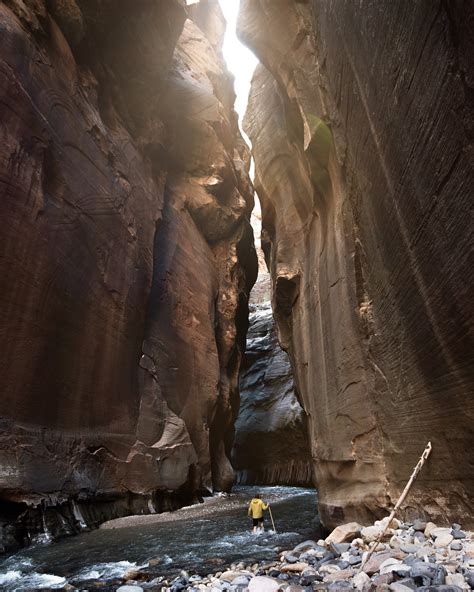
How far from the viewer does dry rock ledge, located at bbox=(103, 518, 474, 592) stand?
3.43 meters

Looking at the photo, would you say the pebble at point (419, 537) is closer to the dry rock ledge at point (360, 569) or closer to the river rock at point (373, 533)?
the dry rock ledge at point (360, 569)

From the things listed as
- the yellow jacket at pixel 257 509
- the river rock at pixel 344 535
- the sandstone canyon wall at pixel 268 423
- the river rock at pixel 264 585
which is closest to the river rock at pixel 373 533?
the river rock at pixel 344 535

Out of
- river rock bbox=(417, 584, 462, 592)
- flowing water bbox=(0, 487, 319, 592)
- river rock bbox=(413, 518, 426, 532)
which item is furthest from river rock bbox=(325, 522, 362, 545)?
river rock bbox=(417, 584, 462, 592)

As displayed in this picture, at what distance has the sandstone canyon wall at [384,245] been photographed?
173 inches

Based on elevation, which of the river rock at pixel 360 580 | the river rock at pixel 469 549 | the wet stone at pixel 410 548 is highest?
the river rock at pixel 469 549

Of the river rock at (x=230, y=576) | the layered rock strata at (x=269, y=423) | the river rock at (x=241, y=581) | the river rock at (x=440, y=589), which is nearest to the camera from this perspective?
the river rock at (x=440, y=589)

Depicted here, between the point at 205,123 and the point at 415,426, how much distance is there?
1798cm

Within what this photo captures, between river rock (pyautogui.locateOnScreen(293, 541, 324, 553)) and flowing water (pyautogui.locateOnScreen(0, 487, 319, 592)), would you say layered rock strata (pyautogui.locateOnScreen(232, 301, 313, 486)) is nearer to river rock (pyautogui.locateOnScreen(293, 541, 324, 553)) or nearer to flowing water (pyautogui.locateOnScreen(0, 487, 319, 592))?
flowing water (pyautogui.locateOnScreen(0, 487, 319, 592))

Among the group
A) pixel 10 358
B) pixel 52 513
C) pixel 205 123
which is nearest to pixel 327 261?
pixel 10 358

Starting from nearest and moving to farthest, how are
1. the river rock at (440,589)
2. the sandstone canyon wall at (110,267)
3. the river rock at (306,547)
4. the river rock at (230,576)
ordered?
the river rock at (440,589)
the river rock at (230,576)
the river rock at (306,547)
the sandstone canyon wall at (110,267)

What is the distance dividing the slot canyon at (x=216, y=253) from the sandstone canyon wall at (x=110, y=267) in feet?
0.22

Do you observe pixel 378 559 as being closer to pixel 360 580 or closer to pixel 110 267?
→ pixel 360 580

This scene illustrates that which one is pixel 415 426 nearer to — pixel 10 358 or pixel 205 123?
pixel 10 358

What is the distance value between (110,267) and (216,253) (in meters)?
8.51
